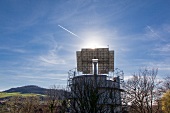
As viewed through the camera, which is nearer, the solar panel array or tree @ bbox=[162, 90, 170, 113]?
the solar panel array

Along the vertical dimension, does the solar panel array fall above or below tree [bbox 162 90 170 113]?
above

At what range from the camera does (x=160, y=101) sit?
5788cm

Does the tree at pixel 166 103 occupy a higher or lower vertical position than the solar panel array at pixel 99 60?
lower

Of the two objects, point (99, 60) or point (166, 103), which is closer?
point (99, 60)

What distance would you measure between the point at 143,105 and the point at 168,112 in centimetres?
532

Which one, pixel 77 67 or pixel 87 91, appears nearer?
pixel 87 91

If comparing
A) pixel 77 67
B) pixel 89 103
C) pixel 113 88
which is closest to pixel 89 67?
pixel 77 67

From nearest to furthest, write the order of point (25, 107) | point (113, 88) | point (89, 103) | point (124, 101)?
point (89, 103)
point (113, 88)
point (124, 101)
point (25, 107)

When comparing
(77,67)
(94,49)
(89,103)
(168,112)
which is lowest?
(168,112)

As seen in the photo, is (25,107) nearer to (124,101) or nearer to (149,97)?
(124,101)

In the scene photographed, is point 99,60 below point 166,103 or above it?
above

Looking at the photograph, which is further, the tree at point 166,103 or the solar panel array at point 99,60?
the tree at point 166,103

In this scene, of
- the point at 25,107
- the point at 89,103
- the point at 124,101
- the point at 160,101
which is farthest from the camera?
the point at 25,107

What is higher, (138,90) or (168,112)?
(138,90)
